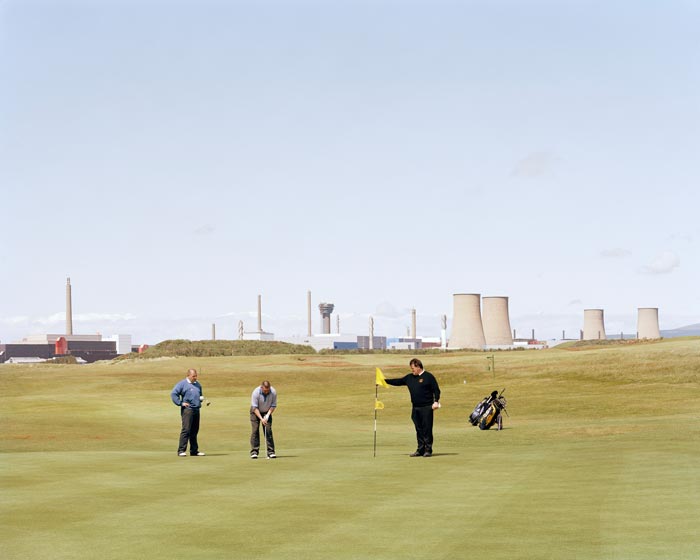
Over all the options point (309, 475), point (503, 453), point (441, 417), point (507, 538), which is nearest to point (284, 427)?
point (441, 417)

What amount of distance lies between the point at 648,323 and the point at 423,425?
147769 mm

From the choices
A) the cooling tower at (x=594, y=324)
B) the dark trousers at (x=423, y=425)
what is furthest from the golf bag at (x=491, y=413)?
the cooling tower at (x=594, y=324)

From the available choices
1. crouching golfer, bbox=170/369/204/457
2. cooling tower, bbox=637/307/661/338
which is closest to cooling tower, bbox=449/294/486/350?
cooling tower, bbox=637/307/661/338

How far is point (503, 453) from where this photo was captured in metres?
31.1

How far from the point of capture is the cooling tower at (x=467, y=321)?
136 meters

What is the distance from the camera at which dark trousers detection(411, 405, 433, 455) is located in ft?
96.8

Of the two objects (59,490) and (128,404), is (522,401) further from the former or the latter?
(59,490)

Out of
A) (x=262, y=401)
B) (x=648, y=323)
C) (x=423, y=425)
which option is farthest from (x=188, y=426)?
(x=648, y=323)

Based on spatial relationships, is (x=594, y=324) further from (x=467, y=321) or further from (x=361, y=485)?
(x=361, y=485)

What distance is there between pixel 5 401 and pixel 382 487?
51321 millimetres

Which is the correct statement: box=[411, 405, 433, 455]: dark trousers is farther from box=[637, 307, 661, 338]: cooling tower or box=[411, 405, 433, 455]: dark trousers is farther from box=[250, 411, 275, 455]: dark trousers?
box=[637, 307, 661, 338]: cooling tower

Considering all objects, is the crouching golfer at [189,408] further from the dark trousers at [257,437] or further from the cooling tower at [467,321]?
the cooling tower at [467,321]

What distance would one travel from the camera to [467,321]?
13600 centimetres

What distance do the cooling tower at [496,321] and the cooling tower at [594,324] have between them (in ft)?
145
